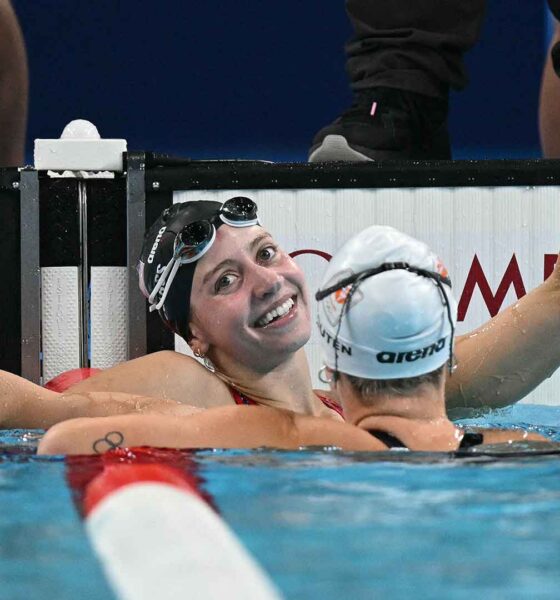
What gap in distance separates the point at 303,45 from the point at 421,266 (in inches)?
139

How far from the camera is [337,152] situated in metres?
4.22

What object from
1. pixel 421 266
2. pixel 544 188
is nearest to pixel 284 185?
pixel 544 188

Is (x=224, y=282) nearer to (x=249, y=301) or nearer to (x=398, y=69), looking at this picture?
(x=249, y=301)

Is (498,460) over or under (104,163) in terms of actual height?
under

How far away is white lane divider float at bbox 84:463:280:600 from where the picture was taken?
1851mm

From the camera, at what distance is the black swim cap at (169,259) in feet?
11.2

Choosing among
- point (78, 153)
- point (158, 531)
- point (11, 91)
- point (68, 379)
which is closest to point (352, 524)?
point (158, 531)

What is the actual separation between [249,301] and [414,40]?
133 cm

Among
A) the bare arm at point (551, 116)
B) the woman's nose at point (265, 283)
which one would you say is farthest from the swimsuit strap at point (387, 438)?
the bare arm at point (551, 116)

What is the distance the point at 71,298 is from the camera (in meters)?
4.08

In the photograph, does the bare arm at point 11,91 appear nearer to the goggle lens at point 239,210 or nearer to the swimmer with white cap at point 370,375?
the goggle lens at point 239,210

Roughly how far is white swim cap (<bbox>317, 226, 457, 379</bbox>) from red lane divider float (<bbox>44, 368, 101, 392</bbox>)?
1.23 metres

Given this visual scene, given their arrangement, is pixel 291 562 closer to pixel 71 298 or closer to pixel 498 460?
pixel 498 460

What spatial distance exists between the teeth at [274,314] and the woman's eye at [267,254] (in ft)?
0.49
